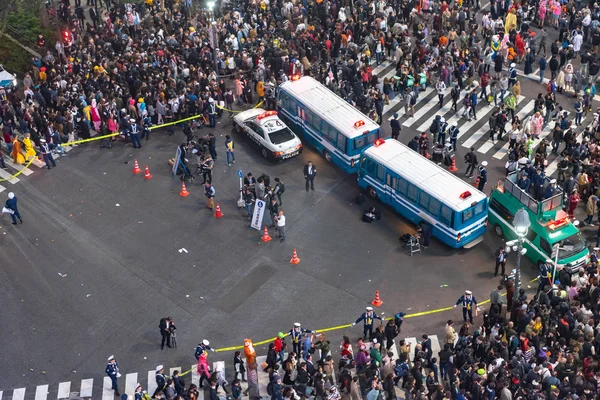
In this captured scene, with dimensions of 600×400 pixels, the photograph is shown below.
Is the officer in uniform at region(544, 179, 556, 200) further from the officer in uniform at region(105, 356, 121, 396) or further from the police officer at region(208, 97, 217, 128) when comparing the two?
the officer in uniform at region(105, 356, 121, 396)

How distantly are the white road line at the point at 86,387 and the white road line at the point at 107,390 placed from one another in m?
0.44

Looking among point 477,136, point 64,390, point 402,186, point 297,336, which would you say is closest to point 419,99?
point 477,136

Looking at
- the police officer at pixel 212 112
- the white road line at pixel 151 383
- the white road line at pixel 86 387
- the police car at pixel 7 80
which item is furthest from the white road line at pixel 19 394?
the police car at pixel 7 80

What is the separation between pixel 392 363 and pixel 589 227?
1235cm

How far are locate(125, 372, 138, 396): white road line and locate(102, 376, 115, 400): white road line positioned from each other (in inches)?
20.1

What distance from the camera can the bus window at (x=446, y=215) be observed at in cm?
3664

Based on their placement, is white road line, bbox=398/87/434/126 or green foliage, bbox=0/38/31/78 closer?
white road line, bbox=398/87/434/126

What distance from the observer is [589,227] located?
38.7 metres

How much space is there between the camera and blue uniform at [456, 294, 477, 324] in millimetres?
33438

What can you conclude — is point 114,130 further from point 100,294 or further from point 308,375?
point 308,375

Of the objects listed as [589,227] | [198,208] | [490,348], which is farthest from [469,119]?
[490,348]

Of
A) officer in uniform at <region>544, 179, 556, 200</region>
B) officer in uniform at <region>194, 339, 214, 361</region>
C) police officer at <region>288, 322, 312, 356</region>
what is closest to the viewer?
officer in uniform at <region>194, 339, 214, 361</region>

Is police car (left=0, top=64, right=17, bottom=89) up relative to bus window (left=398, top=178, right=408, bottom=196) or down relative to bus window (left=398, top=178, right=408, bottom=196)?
down

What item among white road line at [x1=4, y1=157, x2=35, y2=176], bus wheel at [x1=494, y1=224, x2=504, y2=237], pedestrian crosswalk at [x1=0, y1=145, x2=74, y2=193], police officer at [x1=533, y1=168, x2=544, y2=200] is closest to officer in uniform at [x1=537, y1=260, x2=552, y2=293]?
police officer at [x1=533, y1=168, x2=544, y2=200]
